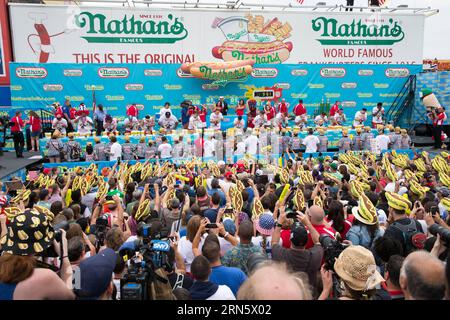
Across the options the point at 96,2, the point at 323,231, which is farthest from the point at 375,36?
the point at 323,231

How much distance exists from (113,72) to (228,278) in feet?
55.7

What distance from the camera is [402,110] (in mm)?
20984

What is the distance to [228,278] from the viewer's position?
3.25 m

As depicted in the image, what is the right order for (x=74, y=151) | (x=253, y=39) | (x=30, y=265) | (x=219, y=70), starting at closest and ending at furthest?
(x=30, y=265) → (x=74, y=151) → (x=219, y=70) → (x=253, y=39)

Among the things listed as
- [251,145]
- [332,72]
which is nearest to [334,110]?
[332,72]

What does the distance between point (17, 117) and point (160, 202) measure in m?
11.3

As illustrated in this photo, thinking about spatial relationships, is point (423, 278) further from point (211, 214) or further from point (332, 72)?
point (332, 72)

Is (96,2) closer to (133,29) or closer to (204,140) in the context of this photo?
(133,29)

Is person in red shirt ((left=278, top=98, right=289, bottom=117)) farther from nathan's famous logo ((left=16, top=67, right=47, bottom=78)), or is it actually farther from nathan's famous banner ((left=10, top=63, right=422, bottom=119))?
nathan's famous logo ((left=16, top=67, right=47, bottom=78))

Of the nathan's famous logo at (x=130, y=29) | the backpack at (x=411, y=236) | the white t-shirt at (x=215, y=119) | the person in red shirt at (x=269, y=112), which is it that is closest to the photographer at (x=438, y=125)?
the person in red shirt at (x=269, y=112)

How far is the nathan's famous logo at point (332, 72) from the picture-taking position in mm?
20281

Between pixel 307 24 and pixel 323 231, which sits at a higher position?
pixel 307 24

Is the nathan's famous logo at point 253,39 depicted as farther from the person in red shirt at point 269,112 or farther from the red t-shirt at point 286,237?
the red t-shirt at point 286,237

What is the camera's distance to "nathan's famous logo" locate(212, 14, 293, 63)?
792 inches
